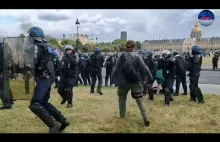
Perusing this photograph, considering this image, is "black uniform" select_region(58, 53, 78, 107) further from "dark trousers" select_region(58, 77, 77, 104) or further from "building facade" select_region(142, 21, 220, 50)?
"building facade" select_region(142, 21, 220, 50)

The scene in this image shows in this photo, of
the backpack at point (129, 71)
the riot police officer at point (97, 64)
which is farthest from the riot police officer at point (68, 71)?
the riot police officer at point (97, 64)

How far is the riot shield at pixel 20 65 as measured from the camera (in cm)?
669

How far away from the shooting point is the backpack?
754 cm

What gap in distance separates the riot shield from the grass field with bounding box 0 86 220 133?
817mm

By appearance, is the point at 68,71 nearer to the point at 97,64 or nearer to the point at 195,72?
the point at 97,64

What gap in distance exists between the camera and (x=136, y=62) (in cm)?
765

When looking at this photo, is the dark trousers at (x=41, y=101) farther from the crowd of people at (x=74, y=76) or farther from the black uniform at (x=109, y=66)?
the black uniform at (x=109, y=66)

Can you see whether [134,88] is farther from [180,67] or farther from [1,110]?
[180,67]

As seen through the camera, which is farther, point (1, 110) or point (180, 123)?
point (1, 110)

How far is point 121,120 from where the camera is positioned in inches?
315

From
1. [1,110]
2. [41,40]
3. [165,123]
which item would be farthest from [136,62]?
[1,110]

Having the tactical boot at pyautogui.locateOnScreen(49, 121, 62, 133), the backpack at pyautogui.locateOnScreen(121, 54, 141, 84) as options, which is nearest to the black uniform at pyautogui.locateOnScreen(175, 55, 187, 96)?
the backpack at pyautogui.locateOnScreen(121, 54, 141, 84)
